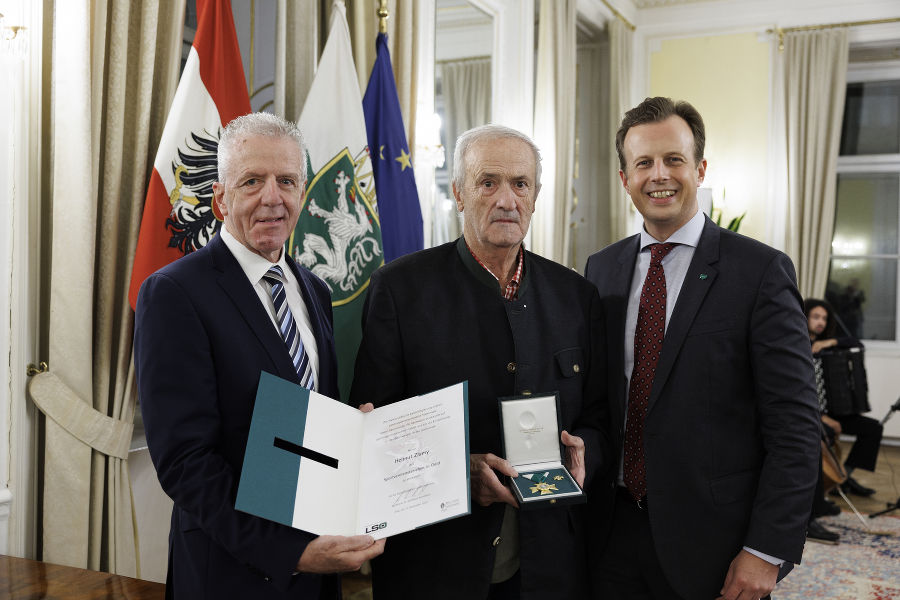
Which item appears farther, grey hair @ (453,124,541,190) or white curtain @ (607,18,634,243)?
white curtain @ (607,18,634,243)

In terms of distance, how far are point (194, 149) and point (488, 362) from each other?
3.75 feet

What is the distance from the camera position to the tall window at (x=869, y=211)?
299 inches

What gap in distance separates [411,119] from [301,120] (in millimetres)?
975

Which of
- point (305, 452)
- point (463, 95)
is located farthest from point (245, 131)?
point (463, 95)

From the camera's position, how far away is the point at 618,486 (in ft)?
5.98

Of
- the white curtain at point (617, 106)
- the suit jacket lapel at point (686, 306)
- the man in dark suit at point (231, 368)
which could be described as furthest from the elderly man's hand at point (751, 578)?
the white curtain at point (617, 106)

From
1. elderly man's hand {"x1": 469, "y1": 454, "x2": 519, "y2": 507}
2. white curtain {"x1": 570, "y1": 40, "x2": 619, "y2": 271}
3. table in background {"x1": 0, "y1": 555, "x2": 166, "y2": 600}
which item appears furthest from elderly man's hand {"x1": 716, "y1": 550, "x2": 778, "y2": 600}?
white curtain {"x1": 570, "y1": 40, "x2": 619, "y2": 271}

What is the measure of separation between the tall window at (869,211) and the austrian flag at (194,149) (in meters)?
7.14

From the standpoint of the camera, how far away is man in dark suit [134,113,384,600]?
1.30 meters

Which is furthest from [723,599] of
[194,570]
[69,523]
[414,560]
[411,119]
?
[411,119]

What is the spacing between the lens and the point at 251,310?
1.42 m

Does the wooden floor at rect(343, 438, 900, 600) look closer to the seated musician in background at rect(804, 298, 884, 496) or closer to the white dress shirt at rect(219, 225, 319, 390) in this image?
the seated musician in background at rect(804, 298, 884, 496)

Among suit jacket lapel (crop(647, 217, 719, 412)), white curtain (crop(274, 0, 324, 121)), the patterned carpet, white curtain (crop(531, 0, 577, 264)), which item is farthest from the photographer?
white curtain (crop(531, 0, 577, 264))

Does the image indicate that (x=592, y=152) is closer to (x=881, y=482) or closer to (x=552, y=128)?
(x=552, y=128)
